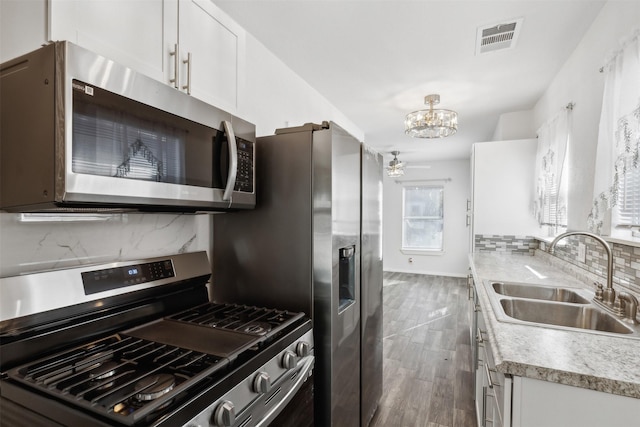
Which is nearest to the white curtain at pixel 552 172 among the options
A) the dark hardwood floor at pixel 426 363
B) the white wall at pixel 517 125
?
the white wall at pixel 517 125

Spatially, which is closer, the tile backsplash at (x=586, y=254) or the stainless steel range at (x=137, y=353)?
the stainless steel range at (x=137, y=353)

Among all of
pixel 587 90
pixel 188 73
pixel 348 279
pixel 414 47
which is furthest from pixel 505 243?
pixel 188 73

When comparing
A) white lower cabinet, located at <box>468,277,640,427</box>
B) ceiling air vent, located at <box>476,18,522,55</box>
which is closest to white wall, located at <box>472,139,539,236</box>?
ceiling air vent, located at <box>476,18,522,55</box>

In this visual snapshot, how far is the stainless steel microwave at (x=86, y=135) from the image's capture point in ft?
2.55

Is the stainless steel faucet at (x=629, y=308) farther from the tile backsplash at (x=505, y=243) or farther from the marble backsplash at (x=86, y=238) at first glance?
the tile backsplash at (x=505, y=243)

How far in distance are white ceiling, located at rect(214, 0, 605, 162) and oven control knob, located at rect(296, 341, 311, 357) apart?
173 cm

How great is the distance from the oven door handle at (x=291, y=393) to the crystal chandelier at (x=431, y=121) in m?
2.44

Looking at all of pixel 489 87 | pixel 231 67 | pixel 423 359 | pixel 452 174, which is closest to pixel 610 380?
pixel 231 67

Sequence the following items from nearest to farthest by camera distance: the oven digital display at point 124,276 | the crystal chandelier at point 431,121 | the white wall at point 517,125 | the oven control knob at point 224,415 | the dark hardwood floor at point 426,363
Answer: the oven control knob at point 224,415 → the oven digital display at point 124,276 → the dark hardwood floor at point 426,363 → the crystal chandelier at point 431,121 → the white wall at point 517,125

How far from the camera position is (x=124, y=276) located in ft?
3.99

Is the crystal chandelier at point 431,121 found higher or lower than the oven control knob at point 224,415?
higher

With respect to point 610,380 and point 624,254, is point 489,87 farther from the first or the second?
point 610,380

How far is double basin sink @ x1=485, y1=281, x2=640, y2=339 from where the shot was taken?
1.39 m

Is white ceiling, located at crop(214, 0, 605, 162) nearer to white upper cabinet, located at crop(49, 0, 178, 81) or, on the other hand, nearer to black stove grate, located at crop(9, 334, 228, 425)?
white upper cabinet, located at crop(49, 0, 178, 81)
